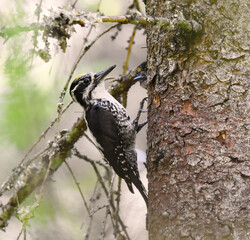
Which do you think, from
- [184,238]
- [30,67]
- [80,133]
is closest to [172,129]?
[184,238]


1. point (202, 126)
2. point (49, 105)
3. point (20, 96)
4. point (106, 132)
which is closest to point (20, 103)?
point (20, 96)

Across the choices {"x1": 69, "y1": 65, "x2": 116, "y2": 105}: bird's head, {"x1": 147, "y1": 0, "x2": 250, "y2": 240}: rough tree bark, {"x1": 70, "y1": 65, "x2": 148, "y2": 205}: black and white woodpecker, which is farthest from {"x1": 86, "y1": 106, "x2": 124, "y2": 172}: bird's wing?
{"x1": 147, "y1": 0, "x2": 250, "y2": 240}: rough tree bark

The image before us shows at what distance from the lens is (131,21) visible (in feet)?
5.62

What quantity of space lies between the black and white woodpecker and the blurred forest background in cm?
12

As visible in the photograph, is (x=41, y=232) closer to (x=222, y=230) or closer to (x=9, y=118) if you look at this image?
(x=9, y=118)

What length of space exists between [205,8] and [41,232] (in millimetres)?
1647

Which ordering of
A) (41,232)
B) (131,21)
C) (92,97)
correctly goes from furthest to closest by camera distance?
(92,97)
(41,232)
(131,21)

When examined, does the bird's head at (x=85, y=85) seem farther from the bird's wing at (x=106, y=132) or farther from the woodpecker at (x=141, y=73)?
the woodpecker at (x=141, y=73)

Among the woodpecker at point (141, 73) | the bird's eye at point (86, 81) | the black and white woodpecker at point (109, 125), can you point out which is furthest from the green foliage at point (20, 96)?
the bird's eye at point (86, 81)

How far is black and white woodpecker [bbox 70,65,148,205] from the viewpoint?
3295mm

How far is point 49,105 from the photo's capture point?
266 cm

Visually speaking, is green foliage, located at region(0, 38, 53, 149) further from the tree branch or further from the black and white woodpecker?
the black and white woodpecker

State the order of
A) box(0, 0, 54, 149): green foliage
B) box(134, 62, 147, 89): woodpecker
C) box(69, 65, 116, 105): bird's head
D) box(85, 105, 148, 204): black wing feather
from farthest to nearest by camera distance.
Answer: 1. box(69, 65, 116, 105): bird's head
2. box(85, 105, 148, 204): black wing feather
3. box(134, 62, 147, 89): woodpecker
4. box(0, 0, 54, 149): green foliage

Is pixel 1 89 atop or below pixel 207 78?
below
